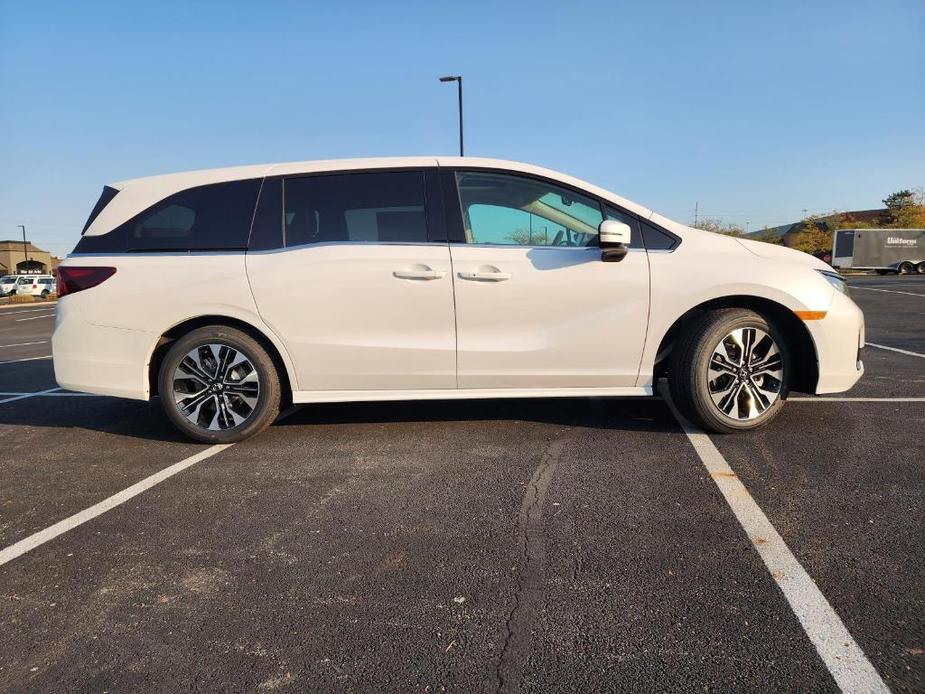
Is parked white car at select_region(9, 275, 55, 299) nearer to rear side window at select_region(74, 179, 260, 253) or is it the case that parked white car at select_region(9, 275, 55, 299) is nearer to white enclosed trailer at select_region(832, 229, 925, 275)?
rear side window at select_region(74, 179, 260, 253)

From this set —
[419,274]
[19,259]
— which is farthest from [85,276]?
[19,259]

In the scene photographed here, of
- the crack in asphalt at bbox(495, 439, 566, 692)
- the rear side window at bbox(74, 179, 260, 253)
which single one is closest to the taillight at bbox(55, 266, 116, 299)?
the rear side window at bbox(74, 179, 260, 253)

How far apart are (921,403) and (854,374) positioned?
4.12 ft

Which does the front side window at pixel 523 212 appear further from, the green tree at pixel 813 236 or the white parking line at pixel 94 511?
the green tree at pixel 813 236

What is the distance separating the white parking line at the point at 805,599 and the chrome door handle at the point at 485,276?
168 cm

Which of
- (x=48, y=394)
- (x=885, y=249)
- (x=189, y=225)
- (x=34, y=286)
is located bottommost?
(x=48, y=394)

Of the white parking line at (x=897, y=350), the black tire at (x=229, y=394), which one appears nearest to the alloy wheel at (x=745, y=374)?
the black tire at (x=229, y=394)

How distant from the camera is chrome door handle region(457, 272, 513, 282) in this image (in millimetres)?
3771

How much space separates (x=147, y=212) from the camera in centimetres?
393

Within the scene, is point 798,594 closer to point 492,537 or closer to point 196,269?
point 492,537

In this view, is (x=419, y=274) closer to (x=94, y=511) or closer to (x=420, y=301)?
(x=420, y=301)

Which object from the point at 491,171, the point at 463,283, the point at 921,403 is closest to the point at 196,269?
the point at 463,283

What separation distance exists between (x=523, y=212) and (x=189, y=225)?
225 cm

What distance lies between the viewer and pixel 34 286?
36.0 meters
